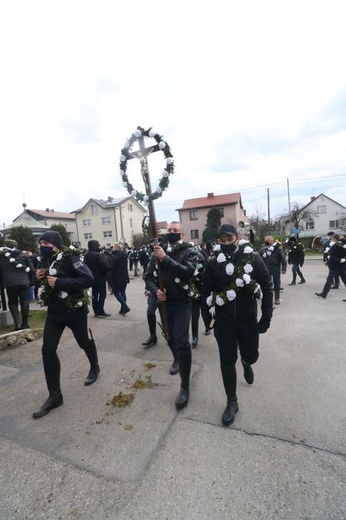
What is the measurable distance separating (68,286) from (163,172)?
2.01 m

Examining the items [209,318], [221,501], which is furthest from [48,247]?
[221,501]

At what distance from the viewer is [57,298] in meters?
3.40

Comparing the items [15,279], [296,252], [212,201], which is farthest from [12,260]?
[212,201]

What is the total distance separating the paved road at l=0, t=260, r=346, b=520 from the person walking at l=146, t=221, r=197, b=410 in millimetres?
411

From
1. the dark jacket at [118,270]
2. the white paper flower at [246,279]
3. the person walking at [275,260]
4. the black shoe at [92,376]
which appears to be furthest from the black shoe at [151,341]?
the person walking at [275,260]

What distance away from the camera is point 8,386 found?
12.8 feet

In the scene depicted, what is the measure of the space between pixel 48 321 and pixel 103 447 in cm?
156

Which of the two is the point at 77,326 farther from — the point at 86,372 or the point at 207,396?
the point at 207,396

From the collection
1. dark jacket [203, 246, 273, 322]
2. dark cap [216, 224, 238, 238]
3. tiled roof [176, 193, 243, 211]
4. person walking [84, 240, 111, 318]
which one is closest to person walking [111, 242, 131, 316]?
person walking [84, 240, 111, 318]

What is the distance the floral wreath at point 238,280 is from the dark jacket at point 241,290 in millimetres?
33

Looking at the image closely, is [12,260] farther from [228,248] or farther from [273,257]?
[273,257]

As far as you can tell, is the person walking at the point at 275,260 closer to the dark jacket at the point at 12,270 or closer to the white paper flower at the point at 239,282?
the white paper flower at the point at 239,282

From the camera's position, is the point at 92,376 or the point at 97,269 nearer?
the point at 92,376

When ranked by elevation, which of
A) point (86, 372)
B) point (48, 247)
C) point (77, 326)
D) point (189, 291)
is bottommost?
point (86, 372)
